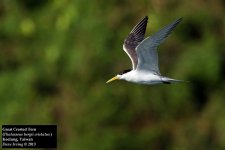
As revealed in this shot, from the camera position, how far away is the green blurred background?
2048 cm

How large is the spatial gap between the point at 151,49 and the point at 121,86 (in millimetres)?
6130

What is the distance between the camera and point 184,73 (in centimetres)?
2030

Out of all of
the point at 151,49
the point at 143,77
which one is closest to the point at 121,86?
the point at 143,77

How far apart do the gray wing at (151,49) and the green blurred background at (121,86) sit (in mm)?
5394

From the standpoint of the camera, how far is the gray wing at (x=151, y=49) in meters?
14.2

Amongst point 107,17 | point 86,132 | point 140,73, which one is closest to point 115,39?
point 107,17

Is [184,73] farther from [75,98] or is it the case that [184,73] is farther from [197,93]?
[75,98]

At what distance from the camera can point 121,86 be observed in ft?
A: 67.3

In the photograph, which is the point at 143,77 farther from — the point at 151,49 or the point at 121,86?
the point at 121,86

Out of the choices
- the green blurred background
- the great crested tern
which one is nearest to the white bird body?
the great crested tern

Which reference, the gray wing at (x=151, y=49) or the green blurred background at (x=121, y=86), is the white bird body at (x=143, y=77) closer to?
the gray wing at (x=151, y=49)

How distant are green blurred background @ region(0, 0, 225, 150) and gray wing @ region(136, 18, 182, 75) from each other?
212 inches

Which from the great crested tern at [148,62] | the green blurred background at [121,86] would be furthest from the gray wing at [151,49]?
the green blurred background at [121,86]

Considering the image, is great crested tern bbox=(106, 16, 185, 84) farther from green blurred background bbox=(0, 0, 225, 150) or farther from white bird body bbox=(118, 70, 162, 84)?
green blurred background bbox=(0, 0, 225, 150)
